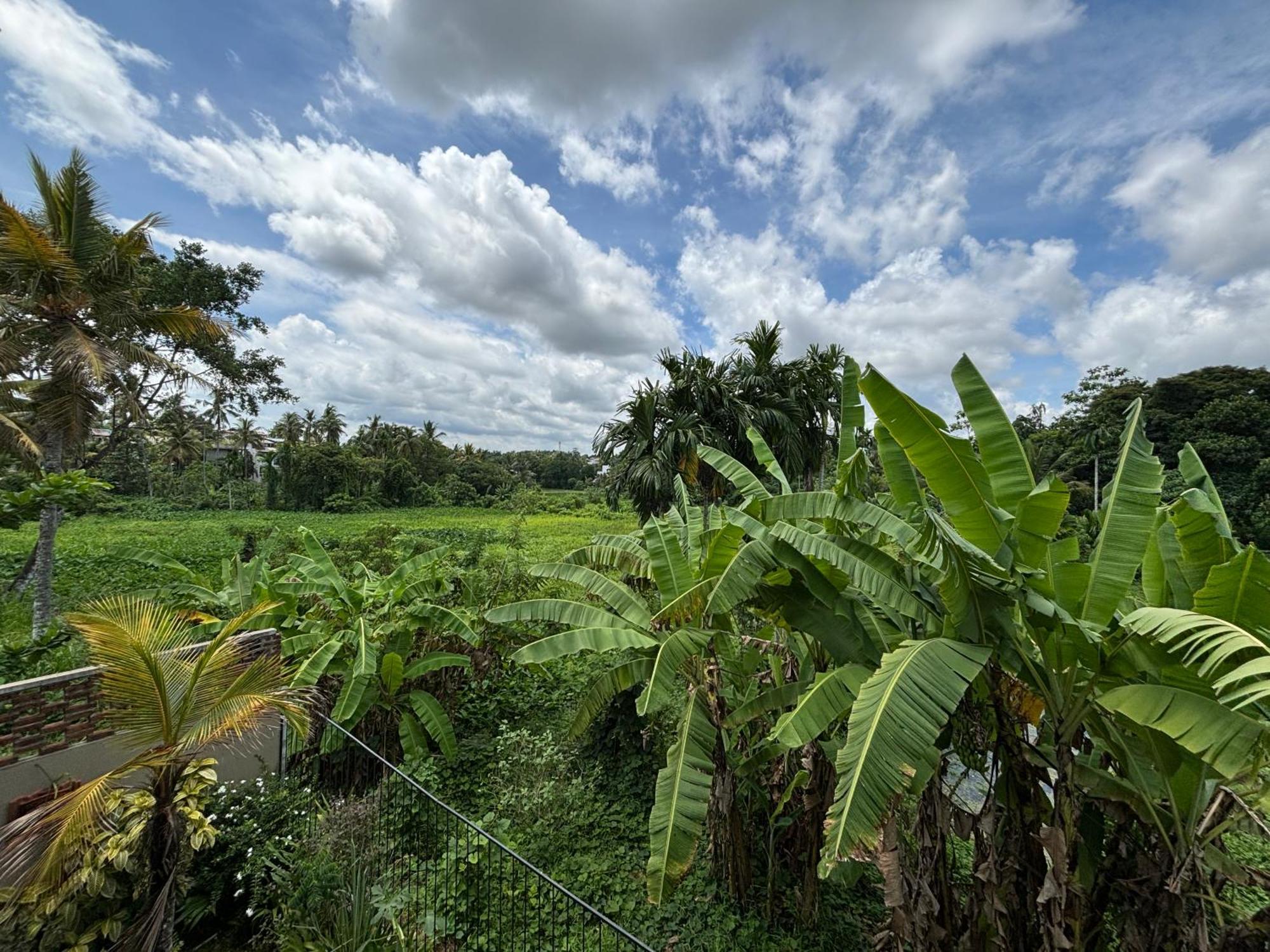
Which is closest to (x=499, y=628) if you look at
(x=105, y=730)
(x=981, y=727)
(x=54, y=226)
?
(x=105, y=730)

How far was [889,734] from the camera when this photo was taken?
6.37ft

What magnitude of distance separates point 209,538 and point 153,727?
2078 cm

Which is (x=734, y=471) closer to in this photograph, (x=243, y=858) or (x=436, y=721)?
(x=436, y=721)

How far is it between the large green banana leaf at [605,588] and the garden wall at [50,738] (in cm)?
279

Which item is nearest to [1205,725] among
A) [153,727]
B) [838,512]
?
[838,512]

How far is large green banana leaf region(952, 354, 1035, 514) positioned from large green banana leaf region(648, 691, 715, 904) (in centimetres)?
210

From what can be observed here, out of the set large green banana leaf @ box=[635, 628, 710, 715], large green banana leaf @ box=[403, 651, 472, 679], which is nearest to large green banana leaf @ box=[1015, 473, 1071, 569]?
large green banana leaf @ box=[635, 628, 710, 715]

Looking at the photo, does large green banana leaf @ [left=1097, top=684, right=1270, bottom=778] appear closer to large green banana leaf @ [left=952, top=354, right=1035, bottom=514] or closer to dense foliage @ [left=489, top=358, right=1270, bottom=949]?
dense foliage @ [left=489, top=358, right=1270, bottom=949]

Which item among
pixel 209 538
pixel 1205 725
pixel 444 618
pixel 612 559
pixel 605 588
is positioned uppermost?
pixel 1205 725

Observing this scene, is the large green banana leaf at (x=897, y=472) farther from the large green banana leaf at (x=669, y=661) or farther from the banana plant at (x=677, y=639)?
the large green banana leaf at (x=669, y=661)

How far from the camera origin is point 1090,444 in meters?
29.6

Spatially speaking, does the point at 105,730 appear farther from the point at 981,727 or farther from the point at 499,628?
the point at 981,727

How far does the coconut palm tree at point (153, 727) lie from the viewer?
3.13m

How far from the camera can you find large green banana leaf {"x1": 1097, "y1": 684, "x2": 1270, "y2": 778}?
176cm
